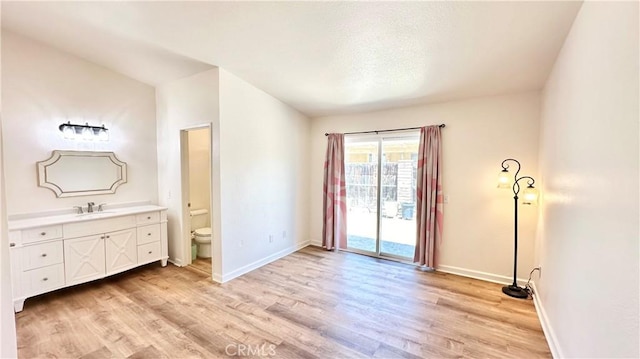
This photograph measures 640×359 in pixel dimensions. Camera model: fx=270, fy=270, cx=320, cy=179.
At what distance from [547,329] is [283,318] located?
2.34 meters

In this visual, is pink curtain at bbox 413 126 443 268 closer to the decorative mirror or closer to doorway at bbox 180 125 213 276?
A: doorway at bbox 180 125 213 276

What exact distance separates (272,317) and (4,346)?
6.84ft

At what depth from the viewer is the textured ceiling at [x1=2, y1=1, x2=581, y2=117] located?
211 centimetres

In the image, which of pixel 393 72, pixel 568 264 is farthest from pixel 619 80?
pixel 393 72

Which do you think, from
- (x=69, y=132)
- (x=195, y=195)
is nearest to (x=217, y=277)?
(x=195, y=195)

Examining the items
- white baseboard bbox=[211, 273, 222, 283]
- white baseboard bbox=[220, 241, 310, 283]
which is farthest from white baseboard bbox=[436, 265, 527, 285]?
white baseboard bbox=[211, 273, 222, 283]

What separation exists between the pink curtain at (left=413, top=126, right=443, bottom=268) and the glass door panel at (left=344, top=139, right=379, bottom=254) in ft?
2.47

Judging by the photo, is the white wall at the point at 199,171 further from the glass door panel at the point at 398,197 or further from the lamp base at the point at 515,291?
the lamp base at the point at 515,291

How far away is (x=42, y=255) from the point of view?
2838mm

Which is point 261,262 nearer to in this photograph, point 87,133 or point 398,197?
point 398,197

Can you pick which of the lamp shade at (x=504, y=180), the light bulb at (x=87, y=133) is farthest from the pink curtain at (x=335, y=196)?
the light bulb at (x=87, y=133)

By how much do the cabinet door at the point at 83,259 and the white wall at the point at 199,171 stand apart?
167 cm

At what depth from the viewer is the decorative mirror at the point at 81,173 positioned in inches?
128

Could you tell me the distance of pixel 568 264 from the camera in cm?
194
